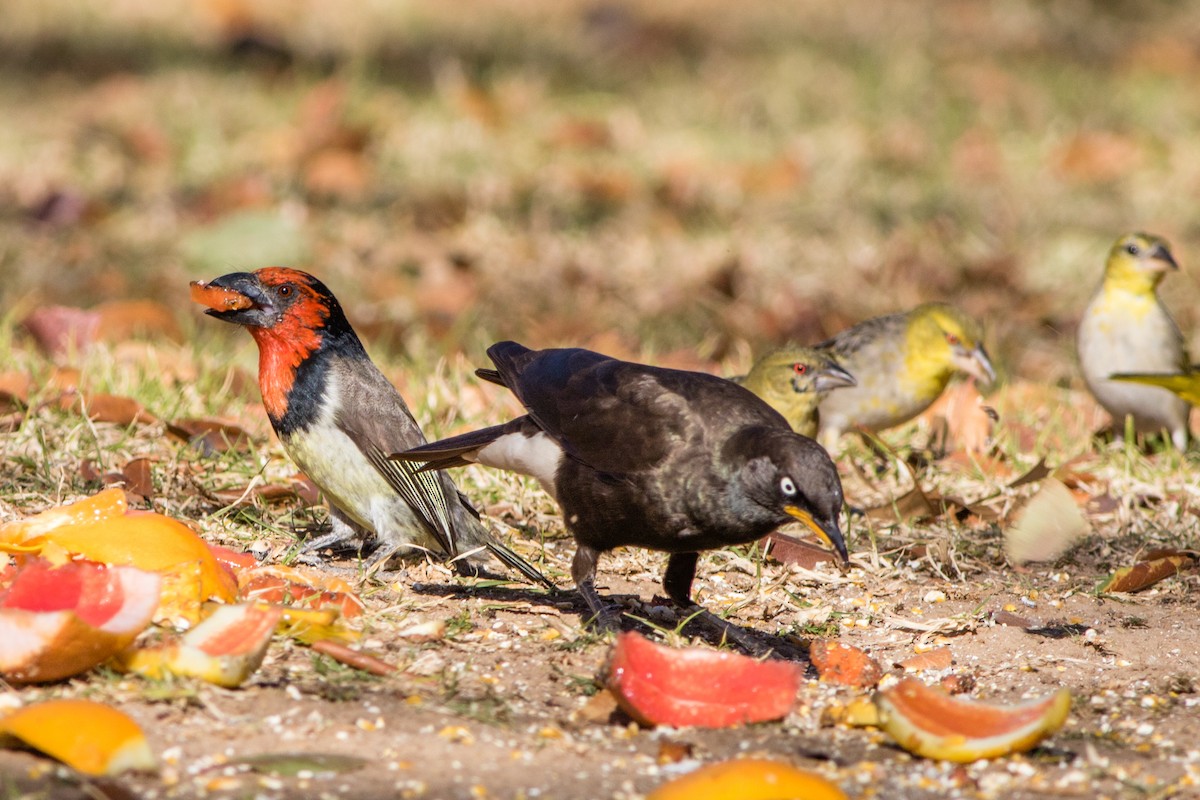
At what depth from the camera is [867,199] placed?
10055mm

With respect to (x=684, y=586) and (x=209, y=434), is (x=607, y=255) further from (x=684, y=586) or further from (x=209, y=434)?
(x=684, y=586)

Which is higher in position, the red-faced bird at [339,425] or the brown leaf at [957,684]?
the red-faced bird at [339,425]

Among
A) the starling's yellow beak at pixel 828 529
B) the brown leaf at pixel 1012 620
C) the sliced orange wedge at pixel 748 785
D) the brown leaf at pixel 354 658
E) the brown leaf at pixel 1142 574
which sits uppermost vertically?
the starling's yellow beak at pixel 828 529

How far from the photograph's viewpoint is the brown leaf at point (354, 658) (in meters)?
3.51

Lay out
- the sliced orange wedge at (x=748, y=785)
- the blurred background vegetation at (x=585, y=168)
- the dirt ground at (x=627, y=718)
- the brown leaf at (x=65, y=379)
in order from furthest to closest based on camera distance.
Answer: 1. the blurred background vegetation at (x=585, y=168)
2. the brown leaf at (x=65, y=379)
3. the dirt ground at (x=627, y=718)
4. the sliced orange wedge at (x=748, y=785)

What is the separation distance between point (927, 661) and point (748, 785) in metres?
1.31

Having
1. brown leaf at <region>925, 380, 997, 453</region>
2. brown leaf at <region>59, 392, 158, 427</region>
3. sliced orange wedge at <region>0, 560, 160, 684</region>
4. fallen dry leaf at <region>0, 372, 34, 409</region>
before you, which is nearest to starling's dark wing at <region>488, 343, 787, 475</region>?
sliced orange wedge at <region>0, 560, 160, 684</region>

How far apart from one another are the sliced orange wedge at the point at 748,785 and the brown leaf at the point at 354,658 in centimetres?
83

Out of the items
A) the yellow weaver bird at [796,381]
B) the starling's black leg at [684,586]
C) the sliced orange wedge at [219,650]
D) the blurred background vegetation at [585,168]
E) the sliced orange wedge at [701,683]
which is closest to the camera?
the sliced orange wedge at [219,650]

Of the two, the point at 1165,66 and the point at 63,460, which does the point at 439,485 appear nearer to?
the point at 63,460

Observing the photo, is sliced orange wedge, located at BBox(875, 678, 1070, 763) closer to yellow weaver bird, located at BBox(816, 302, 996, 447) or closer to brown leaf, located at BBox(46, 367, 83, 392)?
yellow weaver bird, located at BBox(816, 302, 996, 447)

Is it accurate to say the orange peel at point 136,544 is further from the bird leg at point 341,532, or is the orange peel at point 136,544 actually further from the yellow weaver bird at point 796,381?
the yellow weaver bird at point 796,381

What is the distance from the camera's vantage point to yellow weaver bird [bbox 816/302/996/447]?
644 centimetres

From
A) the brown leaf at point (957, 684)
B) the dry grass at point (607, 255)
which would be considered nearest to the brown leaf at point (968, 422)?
the dry grass at point (607, 255)
